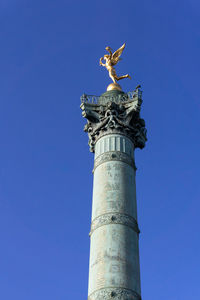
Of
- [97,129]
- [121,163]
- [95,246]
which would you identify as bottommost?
[95,246]

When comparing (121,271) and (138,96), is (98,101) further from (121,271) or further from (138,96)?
(121,271)

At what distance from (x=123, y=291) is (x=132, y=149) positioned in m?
8.09

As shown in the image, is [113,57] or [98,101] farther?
[113,57]

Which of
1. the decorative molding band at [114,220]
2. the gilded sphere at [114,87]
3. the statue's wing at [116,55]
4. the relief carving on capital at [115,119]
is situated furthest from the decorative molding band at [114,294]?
the statue's wing at [116,55]

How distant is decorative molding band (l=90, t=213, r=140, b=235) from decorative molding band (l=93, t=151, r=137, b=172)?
3.20 metres

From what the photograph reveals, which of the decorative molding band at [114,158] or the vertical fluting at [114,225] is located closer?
the vertical fluting at [114,225]

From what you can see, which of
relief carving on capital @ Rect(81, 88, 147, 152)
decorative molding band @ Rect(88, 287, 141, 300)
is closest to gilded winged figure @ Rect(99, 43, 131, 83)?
relief carving on capital @ Rect(81, 88, 147, 152)

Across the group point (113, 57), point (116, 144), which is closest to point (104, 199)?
point (116, 144)

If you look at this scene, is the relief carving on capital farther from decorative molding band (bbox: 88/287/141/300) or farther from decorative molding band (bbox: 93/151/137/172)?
decorative molding band (bbox: 88/287/141/300)

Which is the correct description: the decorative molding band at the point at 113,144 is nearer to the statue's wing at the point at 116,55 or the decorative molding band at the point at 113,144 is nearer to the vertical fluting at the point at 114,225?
the vertical fluting at the point at 114,225

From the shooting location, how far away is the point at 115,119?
81.7 ft

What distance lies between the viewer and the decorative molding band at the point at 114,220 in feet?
69.1

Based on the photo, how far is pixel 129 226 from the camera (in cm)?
2112

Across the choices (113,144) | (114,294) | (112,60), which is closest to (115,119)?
(113,144)
